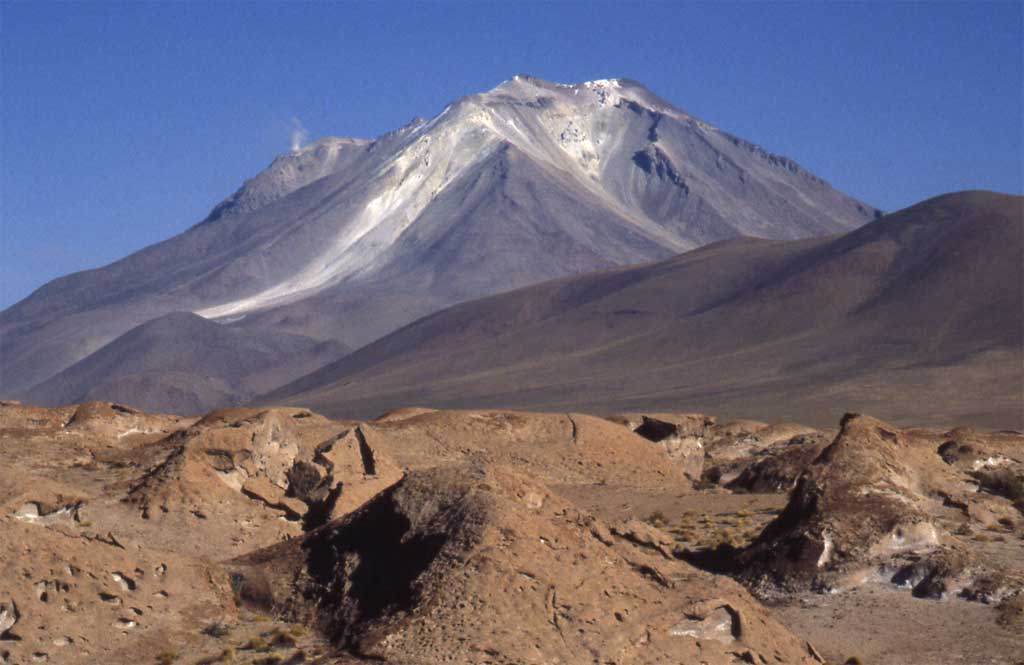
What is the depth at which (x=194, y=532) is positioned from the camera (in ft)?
48.4

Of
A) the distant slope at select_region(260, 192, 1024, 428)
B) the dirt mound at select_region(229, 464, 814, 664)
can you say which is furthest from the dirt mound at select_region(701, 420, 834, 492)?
the distant slope at select_region(260, 192, 1024, 428)

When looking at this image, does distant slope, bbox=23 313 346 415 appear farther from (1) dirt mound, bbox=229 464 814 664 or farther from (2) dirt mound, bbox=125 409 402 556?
(1) dirt mound, bbox=229 464 814 664

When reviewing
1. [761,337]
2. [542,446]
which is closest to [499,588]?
[542,446]

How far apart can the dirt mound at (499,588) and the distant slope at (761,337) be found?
53113mm

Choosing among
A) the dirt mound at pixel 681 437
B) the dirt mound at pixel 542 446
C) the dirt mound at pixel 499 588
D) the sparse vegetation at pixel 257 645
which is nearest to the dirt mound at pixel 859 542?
the dirt mound at pixel 499 588

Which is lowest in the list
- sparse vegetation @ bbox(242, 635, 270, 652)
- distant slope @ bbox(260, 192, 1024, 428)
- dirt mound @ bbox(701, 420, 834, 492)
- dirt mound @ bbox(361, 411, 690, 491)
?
sparse vegetation @ bbox(242, 635, 270, 652)

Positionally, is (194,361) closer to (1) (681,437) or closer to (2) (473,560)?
(1) (681,437)

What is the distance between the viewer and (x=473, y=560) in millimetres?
11039

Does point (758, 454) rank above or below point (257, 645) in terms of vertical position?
above

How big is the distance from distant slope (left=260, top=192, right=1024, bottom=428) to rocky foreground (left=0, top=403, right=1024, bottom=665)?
4768 centimetres

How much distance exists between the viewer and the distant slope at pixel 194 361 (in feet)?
464

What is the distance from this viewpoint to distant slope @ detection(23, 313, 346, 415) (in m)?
141

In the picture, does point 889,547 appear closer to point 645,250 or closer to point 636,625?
point 636,625

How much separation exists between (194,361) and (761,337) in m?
73.0
